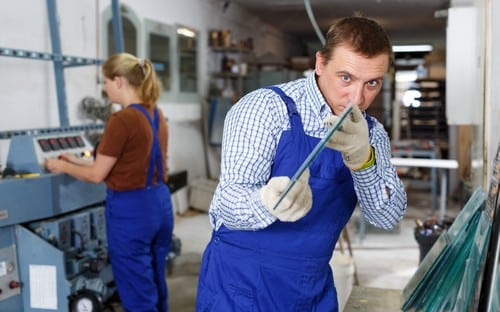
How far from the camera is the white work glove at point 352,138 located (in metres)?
1.16

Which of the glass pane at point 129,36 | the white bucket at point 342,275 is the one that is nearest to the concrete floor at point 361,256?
the white bucket at point 342,275

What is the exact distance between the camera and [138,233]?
2.62m

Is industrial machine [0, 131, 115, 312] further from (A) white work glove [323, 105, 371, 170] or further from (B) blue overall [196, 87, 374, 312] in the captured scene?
(A) white work glove [323, 105, 371, 170]

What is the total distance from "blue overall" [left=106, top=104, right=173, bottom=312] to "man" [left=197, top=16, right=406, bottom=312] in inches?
48.1

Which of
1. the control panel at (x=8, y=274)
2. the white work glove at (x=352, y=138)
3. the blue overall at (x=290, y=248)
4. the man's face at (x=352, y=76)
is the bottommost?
the control panel at (x=8, y=274)

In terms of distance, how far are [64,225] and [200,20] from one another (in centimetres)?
442

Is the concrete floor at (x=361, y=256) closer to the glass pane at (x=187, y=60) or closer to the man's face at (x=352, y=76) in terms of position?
the glass pane at (x=187, y=60)

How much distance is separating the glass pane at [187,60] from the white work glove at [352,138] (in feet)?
16.7

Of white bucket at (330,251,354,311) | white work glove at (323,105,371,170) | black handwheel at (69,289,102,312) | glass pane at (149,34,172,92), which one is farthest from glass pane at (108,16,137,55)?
white work glove at (323,105,371,170)

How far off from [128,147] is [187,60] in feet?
13.0

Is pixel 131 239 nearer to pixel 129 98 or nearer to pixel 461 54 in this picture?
pixel 129 98

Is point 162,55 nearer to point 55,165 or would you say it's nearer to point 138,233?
point 55,165

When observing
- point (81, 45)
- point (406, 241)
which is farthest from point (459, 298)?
point (406, 241)

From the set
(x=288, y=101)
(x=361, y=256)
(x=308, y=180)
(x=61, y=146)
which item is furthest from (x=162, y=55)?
(x=308, y=180)
